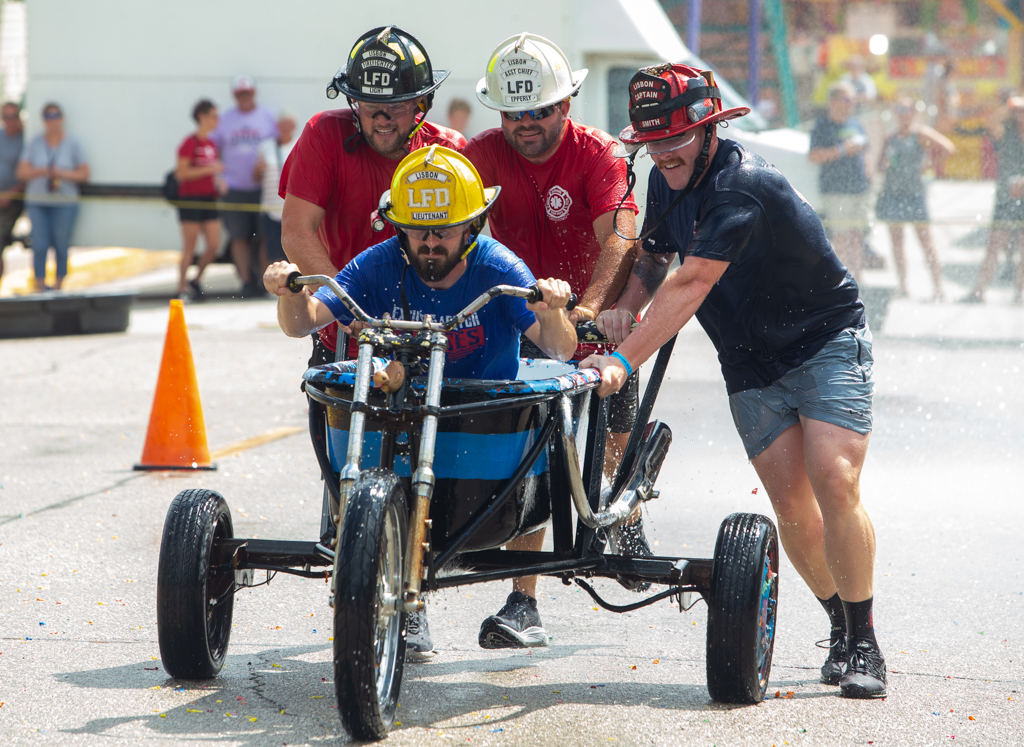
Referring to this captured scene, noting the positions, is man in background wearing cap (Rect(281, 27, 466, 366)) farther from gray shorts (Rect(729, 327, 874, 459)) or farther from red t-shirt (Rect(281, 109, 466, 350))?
gray shorts (Rect(729, 327, 874, 459))

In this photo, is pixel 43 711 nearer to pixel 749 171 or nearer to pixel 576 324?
pixel 576 324

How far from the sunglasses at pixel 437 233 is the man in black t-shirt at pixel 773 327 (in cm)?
53

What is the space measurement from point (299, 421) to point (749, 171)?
4939 mm

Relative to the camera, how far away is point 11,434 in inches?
306

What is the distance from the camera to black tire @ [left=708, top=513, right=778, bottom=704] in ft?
11.9

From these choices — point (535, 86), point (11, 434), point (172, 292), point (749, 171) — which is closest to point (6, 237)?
point (172, 292)

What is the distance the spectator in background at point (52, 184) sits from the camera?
13.8 metres

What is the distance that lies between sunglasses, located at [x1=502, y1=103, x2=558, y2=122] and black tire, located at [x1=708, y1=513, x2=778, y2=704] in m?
1.65

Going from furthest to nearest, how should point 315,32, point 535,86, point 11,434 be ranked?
point 315,32 < point 11,434 < point 535,86

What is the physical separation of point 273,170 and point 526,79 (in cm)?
938

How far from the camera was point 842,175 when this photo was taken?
1268 centimetres

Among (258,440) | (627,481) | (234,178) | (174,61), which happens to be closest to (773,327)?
(627,481)

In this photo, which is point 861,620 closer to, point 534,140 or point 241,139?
point 534,140

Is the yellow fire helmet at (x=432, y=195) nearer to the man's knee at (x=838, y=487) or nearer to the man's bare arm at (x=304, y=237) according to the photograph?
the man's bare arm at (x=304, y=237)
